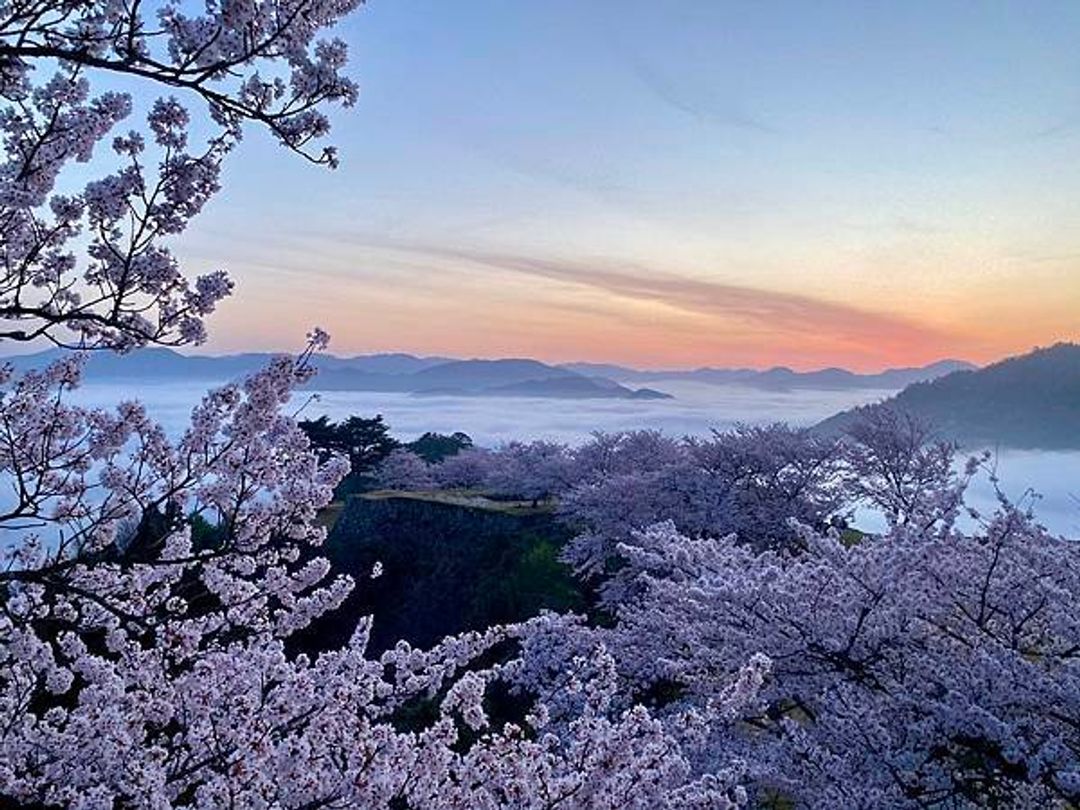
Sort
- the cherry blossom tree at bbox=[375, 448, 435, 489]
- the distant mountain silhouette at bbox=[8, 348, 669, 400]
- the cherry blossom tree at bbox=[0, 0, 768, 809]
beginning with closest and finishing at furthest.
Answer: the cherry blossom tree at bbox=[0, 0, 768, 809] < the cherry blossom tree at bbox=[375, 448, 435, 489] < the distant mountain silhouette at bbox=[8, 348, 669, 400]

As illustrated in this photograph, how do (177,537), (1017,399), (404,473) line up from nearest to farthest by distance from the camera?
(177,537) → (404,473) → (1017,399)

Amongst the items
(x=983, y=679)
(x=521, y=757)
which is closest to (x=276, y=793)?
(x=521, y=757)

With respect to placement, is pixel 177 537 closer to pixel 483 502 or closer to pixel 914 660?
pixel 914 660

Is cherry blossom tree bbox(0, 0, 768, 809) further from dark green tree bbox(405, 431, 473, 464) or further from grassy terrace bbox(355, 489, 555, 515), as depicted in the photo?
dark green tree bbox(405, 431, 473, 464)

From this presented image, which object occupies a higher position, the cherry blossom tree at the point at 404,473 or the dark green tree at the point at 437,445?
the dark green tree at the point at 437,445

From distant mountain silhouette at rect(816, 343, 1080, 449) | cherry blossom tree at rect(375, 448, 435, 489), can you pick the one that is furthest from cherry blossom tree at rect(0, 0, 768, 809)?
distant mountain silhouette at rect(816, 343, 1080, 449)

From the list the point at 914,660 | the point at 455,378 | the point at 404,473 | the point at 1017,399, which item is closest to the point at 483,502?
the point at 404,473

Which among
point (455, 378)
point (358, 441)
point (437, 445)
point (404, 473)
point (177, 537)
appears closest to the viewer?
point (177, 537)

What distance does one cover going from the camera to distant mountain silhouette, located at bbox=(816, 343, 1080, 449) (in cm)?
4422

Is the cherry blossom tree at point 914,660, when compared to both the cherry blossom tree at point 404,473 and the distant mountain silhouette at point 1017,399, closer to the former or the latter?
the cherry blossom tree at point 404,473

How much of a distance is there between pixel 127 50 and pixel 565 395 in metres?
147

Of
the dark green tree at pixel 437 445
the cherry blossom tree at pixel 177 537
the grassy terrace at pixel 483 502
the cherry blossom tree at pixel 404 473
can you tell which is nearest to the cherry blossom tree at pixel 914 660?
the cherry blossom tree at pixel 177 537

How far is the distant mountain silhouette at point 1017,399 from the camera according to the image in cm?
4422

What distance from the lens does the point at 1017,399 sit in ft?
165
